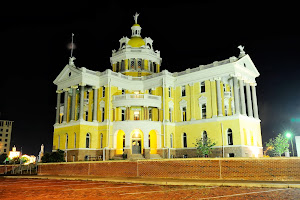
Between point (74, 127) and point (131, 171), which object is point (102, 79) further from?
point (131, 171)

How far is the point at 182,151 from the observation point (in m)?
41.7

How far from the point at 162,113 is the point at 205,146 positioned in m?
9.39

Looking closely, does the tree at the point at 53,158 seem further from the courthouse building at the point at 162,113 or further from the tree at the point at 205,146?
the tree at the point at 205,146

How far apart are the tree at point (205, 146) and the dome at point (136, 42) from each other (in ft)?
77.6

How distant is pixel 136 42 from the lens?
2098 inches

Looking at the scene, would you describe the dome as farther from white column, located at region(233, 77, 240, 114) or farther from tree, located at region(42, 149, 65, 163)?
tree, located at region(42, 149, 65, 163)

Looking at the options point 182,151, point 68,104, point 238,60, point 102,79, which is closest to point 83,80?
point 102,79

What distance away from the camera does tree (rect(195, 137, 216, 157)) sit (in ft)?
118

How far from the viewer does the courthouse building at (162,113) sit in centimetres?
3853

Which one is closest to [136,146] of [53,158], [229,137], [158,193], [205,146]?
[205,146]

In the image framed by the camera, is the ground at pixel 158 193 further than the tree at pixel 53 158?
No

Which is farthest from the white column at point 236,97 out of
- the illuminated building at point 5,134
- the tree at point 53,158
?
the illuminated building at point 5,134

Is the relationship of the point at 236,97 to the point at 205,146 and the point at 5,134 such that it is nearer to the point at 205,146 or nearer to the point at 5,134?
the point at 205,146

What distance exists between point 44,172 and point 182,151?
20353mm
